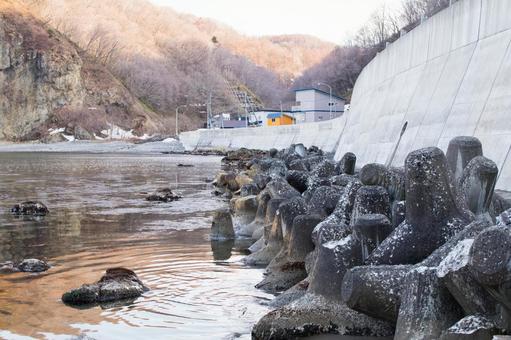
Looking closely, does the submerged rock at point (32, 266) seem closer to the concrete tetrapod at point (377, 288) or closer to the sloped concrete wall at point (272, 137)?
the concrete tetrapod at point (377, 288)

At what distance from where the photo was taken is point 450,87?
54.6 feet

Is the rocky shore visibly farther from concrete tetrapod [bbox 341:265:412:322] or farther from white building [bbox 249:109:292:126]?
white building [bbox 249:109:292:126]

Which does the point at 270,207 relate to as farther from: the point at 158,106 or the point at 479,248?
the point at 158,106

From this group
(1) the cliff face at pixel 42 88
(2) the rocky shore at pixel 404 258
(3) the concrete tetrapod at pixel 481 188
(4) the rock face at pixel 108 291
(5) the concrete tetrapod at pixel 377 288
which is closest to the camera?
(2) the rocky shore at pixel 404 258

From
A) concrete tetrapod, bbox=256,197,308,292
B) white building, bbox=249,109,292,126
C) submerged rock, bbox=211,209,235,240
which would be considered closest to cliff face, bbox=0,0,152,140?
white building, bbox=249,109,292,126

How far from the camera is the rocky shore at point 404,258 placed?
15.5 ft

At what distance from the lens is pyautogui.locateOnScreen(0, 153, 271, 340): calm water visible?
7348mm

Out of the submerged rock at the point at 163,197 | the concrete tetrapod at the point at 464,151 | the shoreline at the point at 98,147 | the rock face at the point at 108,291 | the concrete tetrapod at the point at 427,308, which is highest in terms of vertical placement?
the concrete tetrapod at the point at 464,151

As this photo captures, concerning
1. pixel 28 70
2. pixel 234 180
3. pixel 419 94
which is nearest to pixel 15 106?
pixel 28 70

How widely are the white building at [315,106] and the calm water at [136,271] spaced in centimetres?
6145

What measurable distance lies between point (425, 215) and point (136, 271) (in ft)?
17.5

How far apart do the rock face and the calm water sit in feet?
0.55

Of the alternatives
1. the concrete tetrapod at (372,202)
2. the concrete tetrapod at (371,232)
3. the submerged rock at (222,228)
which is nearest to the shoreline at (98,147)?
the submerged rock at (222,228)

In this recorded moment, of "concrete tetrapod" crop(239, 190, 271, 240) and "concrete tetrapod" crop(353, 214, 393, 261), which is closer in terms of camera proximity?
"concrete tetrapod" crop(353, 214, 393, 261)
